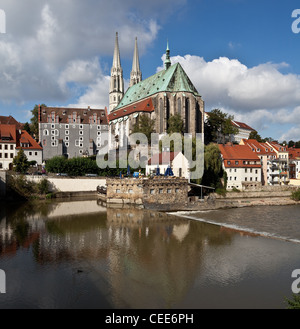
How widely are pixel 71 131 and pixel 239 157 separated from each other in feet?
157

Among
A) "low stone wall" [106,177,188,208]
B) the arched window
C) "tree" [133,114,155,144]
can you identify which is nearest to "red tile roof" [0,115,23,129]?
"tree" [133,114,155,144]

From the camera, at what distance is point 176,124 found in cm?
7919

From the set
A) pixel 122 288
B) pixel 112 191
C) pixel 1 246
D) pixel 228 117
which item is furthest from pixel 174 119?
pixel 122 288

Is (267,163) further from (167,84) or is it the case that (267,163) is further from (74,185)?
(74,185)

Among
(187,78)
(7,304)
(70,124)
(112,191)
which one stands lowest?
(7,304)

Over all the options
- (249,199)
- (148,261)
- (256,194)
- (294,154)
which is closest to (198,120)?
(294,154)

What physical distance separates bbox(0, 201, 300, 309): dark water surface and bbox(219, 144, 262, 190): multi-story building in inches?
902

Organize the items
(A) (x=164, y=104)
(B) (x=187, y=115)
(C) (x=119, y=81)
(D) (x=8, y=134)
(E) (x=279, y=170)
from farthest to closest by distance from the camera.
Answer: (C) (x=119, y=81) < (B) (x=187, y=115) < (A) (x=164, y=104) < (E) (x=279, y=170) < (D) (x=8, y=134)

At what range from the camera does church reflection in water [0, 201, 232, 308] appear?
54.1 ft

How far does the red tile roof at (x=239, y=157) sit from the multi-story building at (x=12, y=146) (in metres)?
41.4

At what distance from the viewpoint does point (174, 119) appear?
263ft

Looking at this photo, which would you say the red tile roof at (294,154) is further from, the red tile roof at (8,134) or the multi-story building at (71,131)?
the red tile roof at (8,134)

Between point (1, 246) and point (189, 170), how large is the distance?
32596 mm
